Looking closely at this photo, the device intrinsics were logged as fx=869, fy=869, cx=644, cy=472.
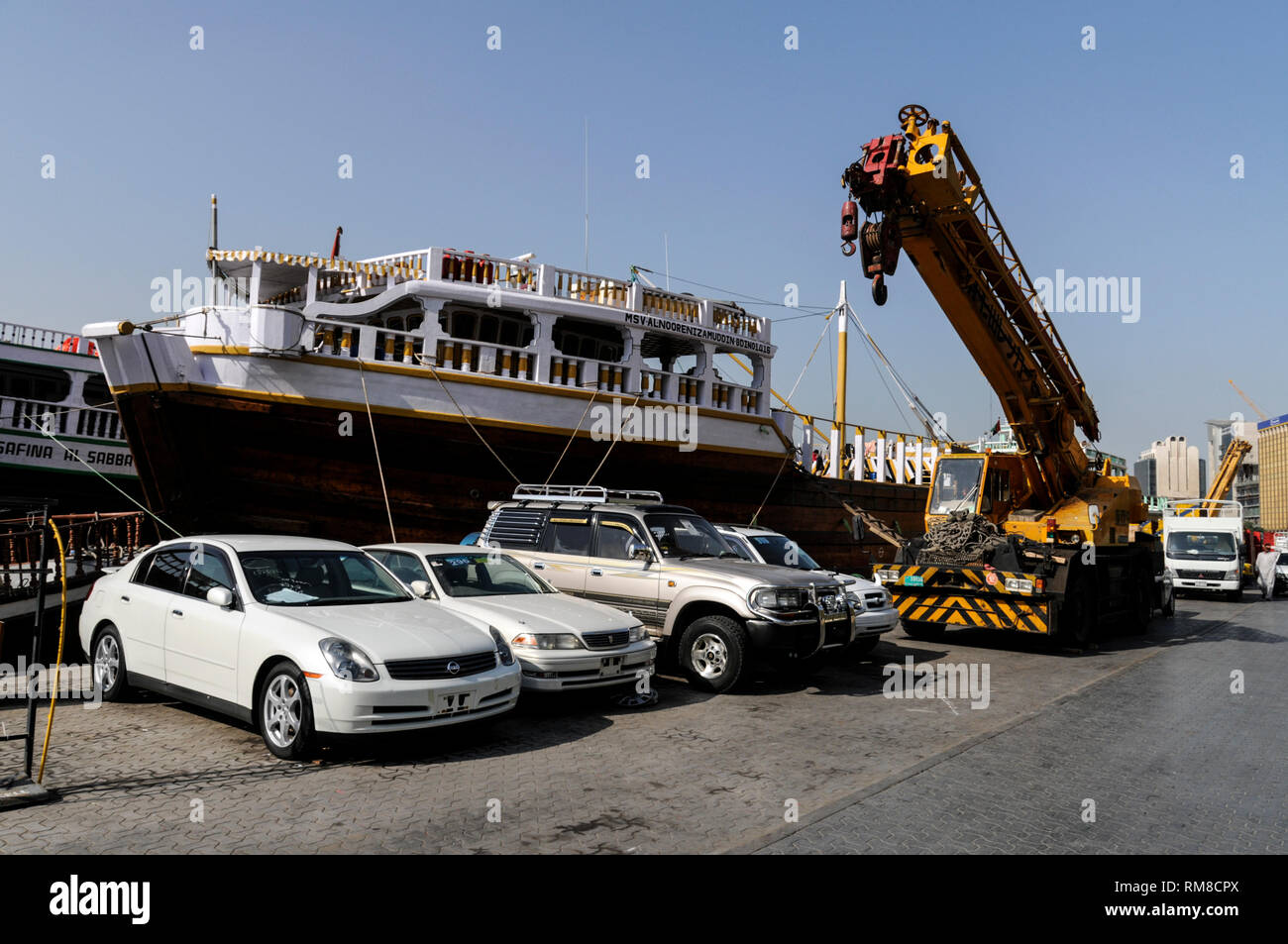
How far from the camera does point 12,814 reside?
4746 mm

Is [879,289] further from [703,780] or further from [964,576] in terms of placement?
[703,780]

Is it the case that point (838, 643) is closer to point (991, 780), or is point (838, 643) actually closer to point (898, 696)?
point (898, 696)

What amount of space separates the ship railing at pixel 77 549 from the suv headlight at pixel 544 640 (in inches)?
231

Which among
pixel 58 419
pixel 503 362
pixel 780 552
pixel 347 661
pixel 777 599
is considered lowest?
pixel 347 661

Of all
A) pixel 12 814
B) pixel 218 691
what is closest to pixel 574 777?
pixel 218 691

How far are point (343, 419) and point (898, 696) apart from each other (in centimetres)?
854

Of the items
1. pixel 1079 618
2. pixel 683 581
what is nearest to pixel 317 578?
pixel 683 581

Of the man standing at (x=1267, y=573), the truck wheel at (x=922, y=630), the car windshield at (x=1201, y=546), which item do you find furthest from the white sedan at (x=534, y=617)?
the man standing at (x=1267, y=573)

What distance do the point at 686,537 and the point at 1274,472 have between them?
165 m

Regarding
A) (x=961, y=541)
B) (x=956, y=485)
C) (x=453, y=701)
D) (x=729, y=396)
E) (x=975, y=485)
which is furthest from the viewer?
(x=729, y=396)

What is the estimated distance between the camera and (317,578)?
278 inches

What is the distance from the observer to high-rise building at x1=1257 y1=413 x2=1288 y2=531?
136000 millimetres

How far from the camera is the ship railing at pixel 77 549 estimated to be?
10102mm

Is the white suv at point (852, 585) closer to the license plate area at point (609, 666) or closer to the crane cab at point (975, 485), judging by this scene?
the crane cab at point (975, 485)
